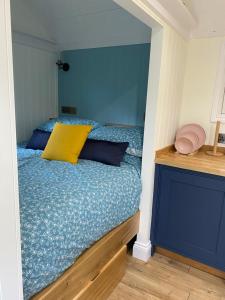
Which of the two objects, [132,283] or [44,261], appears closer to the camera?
[44,261]

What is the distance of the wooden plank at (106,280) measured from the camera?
51.7 inches

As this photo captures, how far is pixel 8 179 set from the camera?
2.24 ft

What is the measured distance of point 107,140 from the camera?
2066 millimetres

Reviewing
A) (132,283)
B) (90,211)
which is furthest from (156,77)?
(132,283)

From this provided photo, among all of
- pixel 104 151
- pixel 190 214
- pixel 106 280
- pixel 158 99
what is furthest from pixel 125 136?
pixel 106 280

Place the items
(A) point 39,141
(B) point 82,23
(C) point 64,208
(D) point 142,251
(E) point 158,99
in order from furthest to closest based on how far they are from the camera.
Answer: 1. (B) point 82,23
2. (A) point 39,141
3. (D) point 142,251
4. (E) point 158,99
5. (C) point 64,208

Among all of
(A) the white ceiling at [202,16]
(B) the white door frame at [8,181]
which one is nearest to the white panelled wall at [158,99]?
(A) the white ceiling at [202,16]

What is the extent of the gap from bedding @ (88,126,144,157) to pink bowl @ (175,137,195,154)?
0.35 m

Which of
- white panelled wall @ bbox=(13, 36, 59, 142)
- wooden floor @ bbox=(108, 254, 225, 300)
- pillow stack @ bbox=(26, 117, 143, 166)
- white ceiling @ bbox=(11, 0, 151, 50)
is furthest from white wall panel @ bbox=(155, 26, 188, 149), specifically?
white panelled wall @ bbox=(13, 36, 59, 142)

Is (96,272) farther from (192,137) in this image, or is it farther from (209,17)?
(209,17)

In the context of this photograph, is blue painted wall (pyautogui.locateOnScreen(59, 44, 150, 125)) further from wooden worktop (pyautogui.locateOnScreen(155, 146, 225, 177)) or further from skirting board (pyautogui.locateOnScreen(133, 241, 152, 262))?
skirting board (pyautogui.locateOnScreen(133, 241, 152, 262))

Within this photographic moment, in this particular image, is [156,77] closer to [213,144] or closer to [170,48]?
[170,48]

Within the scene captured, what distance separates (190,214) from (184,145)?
61cm

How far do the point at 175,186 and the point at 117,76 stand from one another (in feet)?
4.50
